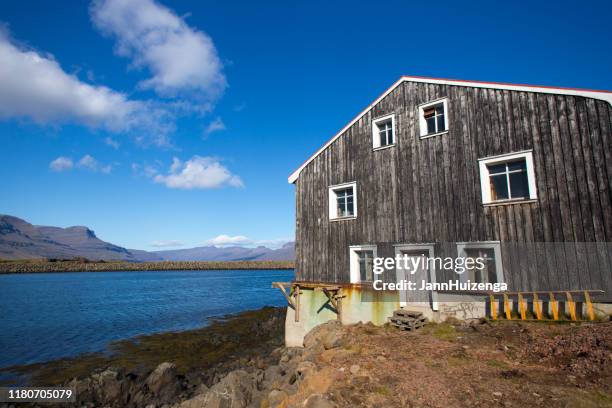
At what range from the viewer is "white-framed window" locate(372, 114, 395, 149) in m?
16.9

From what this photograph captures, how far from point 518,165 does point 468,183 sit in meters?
1.92

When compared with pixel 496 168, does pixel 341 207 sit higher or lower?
lower

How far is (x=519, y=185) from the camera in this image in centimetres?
1311

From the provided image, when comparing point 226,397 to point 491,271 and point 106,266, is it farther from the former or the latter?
point 106,266

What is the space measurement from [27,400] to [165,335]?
11433 millimetres

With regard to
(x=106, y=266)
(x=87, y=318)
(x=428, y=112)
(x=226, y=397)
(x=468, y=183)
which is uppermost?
(x=428, y=112)

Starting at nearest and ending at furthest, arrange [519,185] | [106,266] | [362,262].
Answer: [519,185] → [362,262] → [106,266]

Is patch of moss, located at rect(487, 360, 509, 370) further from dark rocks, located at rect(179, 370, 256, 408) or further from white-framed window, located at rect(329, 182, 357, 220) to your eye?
white-framed window, located at rect(329, 182, 357, 220)

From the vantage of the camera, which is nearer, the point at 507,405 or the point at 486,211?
the point at 507,405

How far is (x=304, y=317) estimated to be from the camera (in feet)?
57.0

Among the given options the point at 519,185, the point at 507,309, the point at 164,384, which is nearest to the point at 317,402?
the point at 507,309

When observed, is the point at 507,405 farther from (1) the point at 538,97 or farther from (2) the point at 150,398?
(2) the point at 150,398

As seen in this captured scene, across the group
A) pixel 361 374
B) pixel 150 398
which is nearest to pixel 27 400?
pixel 150 398

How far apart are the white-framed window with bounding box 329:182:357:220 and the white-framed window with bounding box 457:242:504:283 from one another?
5.67 metres
